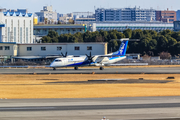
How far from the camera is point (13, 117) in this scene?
68.7ft

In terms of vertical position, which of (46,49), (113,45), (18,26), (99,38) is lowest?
(46,49)

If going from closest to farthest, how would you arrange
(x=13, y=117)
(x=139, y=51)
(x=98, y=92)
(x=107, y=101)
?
1. (x=13, y=117)
2. (x=107, y=101)
3. (x=98, y=92)
4. (x=139, y=51)

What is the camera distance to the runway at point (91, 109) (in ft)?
69.5

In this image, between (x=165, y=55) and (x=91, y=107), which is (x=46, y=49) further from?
(x=91, y=107)

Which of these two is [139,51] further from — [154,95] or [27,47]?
[154,95]

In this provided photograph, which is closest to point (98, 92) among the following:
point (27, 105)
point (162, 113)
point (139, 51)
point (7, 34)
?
point (27, 105)

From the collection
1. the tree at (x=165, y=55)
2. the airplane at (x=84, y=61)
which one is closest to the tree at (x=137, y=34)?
the tree at (x=165, y=55)

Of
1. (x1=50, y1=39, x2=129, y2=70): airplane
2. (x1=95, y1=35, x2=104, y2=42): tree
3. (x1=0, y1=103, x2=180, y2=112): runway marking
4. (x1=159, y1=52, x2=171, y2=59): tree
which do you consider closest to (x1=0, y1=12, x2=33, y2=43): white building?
(x1=95, y1=35, x2=104, y2=42): tree

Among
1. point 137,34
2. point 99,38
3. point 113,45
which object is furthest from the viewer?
point 137,34

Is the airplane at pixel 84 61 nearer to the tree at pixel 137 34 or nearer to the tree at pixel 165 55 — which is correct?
the tree at pixel 165 55

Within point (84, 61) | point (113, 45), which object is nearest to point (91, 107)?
point (84, 61)

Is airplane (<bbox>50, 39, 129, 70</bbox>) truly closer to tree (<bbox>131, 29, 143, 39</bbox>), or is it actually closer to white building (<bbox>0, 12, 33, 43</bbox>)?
tree (<bbox>131, 29, 143, 39</bbox>)

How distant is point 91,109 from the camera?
77.4 feet

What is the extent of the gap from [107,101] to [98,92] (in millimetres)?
6623
